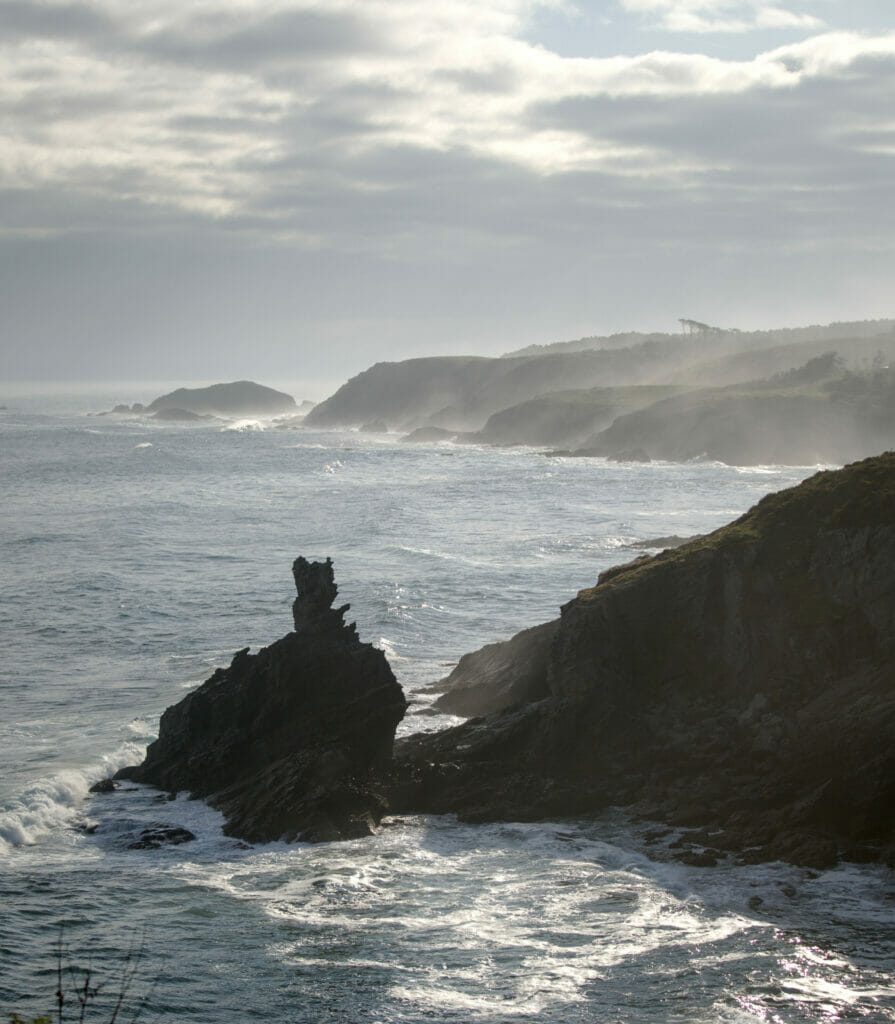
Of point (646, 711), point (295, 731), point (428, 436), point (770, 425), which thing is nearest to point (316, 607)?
point (295, 731)

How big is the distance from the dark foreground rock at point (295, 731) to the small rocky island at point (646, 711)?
0.06 metres

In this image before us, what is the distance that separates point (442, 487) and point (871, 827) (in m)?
83.4

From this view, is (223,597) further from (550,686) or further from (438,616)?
(550,686)

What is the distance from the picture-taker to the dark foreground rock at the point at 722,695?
26.7m

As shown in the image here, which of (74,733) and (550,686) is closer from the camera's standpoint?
(550,686)

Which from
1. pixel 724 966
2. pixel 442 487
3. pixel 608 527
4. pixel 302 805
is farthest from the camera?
pixel 442 487

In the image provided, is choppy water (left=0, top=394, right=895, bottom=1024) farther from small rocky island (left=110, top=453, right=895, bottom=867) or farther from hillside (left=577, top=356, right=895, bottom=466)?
hillside (left=577, top=356, right=895, bottom=466)

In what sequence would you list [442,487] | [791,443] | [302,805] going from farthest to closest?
[791,443]
[442,487]
[302,805]

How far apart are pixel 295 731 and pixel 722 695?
1156 centimetres

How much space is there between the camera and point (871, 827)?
2473cm

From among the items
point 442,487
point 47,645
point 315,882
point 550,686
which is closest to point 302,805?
point 315,882

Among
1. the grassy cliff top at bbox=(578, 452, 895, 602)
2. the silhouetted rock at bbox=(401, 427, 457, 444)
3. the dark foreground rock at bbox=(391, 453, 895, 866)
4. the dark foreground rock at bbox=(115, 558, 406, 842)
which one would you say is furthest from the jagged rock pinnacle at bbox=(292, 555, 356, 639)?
the silhouetted rock at bbox=(401, 427, 457, 444)

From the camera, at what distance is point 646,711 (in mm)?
29875

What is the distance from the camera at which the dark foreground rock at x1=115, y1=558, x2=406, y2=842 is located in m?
28.4
